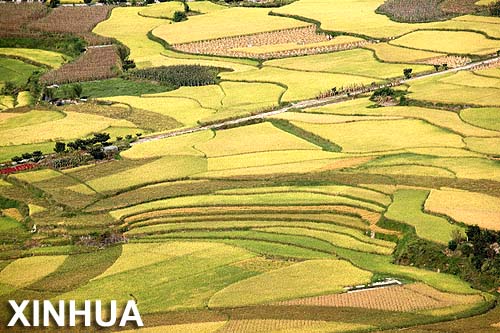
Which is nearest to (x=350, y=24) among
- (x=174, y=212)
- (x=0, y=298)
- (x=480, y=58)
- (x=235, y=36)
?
(x=235, y=36)

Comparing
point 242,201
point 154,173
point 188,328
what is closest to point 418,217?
point 242,201

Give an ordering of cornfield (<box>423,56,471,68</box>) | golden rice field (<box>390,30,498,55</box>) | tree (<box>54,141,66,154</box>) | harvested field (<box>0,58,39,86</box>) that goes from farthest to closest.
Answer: harvested field (<box>0,58,39,86</box>) < golden rice field (<box>390,30,498,55</box>) < cornfield (<box>423,56,471,68</box>) < tree (<box>54,141,66,154</box>)

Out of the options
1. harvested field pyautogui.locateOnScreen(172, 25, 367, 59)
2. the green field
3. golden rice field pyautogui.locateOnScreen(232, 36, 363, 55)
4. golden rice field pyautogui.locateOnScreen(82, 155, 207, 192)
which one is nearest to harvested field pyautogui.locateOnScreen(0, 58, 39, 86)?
harvested field pyautogui.locateOnScreen(172, 25, 367, 59)

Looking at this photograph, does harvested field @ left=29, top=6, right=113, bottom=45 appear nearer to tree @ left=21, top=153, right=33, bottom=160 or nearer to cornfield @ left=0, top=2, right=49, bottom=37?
cornfield @ left=0, top=2, right=49, bottom=37

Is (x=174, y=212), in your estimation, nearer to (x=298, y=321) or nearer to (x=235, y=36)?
(x=298, y=321)

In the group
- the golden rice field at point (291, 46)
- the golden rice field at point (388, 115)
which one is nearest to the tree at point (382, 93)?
the golden rice field at point (388, 115)

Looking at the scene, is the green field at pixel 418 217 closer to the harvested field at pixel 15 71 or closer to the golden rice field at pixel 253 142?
the golden rice field at pixel 253 142
